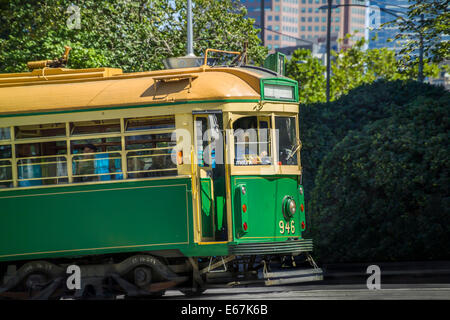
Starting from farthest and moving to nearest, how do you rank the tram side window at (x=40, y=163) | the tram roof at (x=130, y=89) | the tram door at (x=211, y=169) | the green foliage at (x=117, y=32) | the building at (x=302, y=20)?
1. the building at (x=302, y=20)
2. the green foliage at (x=117, y=32)
3. the tram side window at (x=40, y=163)
4. the tram roof at (x=130, y=89)
5. the tram door at (x=211, y=169)

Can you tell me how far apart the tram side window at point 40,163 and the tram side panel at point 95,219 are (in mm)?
179

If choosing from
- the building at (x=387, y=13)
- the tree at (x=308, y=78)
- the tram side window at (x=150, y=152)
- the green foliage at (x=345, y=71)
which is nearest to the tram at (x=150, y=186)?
the tram side window at (x=150, y=152)

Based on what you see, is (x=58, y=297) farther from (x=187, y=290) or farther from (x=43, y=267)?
(x=187, y=290)

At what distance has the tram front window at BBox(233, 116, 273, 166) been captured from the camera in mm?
11367

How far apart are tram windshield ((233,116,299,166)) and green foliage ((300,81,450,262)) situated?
4.63 meters

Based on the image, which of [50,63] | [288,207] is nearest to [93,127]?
[50,63]

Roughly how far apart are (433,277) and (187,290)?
582 centimetres

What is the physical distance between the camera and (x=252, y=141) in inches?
454

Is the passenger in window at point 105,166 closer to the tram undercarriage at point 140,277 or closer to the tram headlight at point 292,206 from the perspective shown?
the tram undercarriage at point 140,277

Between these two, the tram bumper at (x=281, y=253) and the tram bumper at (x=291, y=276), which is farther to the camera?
the tram bumper at (x=291, y=276)

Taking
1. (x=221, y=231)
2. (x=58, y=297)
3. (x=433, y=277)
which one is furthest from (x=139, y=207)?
(x=433, y=277)

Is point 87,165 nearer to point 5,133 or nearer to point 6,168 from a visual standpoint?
point 6,168

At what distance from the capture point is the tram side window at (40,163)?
11508 millimetres
